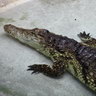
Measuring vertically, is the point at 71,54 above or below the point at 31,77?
Result: above

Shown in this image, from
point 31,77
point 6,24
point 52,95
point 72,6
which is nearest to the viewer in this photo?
point 52,95

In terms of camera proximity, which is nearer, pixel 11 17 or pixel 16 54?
pixel 16 54

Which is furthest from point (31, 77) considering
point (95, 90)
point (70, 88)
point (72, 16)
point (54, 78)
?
point (72, 16)

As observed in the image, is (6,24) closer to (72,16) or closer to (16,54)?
(16,54)

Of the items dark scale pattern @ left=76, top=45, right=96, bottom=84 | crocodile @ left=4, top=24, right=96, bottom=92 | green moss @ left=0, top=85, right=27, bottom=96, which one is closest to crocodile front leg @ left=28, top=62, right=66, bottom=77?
crocodile @ left=4, top=24, right=96, bottom=92

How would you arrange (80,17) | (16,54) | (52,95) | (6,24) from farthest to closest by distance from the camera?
(80,17)
(6,24)
(16,54)
(52,95)

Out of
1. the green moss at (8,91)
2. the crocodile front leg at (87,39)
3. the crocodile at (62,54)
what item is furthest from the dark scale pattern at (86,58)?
the green moss at (8,91)

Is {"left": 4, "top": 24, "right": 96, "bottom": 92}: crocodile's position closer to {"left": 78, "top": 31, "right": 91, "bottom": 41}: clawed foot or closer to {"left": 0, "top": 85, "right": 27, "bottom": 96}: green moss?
{"left": 78, "top": 31, "right": 91, "bottom": 41}: clawed foot
